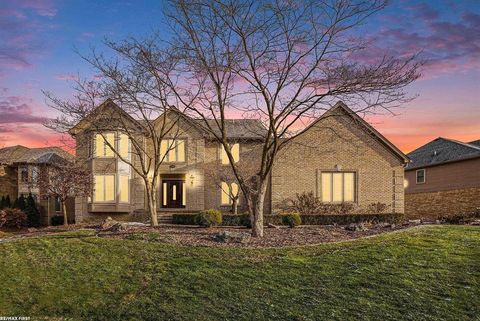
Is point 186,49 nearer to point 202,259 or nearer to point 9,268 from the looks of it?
point 202,259

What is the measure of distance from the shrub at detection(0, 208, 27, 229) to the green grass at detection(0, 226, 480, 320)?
15171 millimetres

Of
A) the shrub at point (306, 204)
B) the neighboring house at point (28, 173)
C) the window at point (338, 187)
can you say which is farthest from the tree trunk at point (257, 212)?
the neighboring house at point (28, 173)

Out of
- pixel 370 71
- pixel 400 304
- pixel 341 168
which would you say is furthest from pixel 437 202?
pixel 400 304

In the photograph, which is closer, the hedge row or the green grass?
the green grass

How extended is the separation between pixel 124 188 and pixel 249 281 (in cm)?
1928

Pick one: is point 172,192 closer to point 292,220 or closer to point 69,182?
point 69,182

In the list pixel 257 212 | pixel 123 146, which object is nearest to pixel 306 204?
pixel 123 146

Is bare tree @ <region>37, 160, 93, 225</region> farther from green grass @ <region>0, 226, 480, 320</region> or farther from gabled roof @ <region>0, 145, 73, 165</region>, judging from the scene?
green grass @ <region>0, 226, 480, 320</region>

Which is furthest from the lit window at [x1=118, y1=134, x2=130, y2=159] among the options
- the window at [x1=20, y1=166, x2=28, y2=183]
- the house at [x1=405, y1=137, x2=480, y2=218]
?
the house at [x1=405, y1=137, x2=480, y2=218]

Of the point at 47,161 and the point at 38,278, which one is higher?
the point at 47,161

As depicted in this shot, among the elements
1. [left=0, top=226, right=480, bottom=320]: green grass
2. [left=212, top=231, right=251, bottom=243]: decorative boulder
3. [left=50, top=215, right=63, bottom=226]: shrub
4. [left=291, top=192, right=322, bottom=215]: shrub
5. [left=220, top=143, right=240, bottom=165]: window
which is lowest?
[left=50, top=215, right=63, bottom=226]: shrub

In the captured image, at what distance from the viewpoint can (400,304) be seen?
8.39 m

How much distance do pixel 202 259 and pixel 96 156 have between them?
1821cm

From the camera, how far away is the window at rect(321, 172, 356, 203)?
1075 inches
